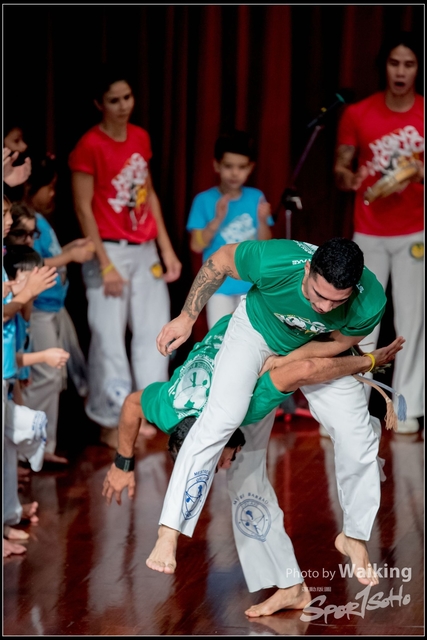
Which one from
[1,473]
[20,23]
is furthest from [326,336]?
[20,23]

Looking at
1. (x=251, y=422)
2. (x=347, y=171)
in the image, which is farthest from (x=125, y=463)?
(x=347, y=171)

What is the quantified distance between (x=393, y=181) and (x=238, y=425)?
226 cm

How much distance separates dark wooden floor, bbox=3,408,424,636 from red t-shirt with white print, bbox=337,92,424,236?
108 cm

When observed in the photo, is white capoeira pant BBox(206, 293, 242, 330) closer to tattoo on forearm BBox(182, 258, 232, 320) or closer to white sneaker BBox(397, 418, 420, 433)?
white sneaker BBox(397, 418, 420, 433)

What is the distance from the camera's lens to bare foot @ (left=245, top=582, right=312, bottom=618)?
10.6 ft

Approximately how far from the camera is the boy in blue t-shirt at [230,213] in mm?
4895

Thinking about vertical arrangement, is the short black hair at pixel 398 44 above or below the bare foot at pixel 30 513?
above

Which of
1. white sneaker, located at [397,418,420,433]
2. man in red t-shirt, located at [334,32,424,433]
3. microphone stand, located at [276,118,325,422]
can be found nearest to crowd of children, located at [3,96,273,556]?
microphone stand, located at [276,118,325,422]

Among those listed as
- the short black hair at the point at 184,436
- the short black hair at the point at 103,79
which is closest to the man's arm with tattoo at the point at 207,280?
the short black hair at the point at 184,436

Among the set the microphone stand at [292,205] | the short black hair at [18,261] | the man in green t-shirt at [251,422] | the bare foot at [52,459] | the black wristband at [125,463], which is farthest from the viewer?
the microphone stand at [292,205]

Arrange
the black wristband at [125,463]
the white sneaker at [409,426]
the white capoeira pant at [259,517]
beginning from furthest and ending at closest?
1. the white sneaker at [409,426]
2. the white capoeira pant at [259,517]
3. the black wristband at [125,463]

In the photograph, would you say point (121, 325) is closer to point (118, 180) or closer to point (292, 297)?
point (118, 180)

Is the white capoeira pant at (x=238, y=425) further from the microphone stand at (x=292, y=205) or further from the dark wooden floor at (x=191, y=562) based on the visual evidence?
the microphone stand at (x=292, y=205)

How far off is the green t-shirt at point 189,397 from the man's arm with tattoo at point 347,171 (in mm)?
2098
